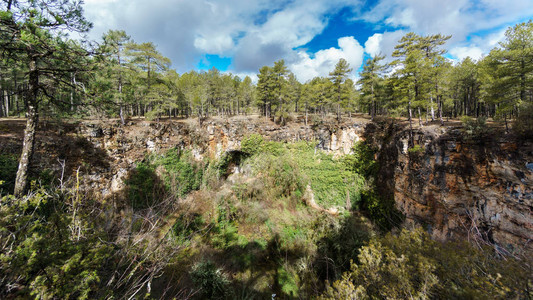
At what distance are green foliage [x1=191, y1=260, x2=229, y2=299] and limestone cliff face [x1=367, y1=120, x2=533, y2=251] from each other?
10917 mm

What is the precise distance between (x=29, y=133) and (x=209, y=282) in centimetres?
897

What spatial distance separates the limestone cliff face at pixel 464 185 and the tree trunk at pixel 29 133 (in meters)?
14.8

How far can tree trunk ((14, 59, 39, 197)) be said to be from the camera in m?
4.66

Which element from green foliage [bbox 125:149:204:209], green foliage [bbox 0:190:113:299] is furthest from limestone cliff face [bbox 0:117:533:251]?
green foliage [bbox 0:190:113:299]

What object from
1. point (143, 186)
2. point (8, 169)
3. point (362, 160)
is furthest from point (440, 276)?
point (8, 169)

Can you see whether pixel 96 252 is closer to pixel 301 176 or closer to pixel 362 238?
pixel 362 238

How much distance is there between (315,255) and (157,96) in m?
19.1

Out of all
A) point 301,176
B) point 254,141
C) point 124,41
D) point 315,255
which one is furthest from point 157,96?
point 315,255

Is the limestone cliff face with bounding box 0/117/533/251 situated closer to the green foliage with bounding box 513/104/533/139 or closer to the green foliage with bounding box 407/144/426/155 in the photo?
the green foliage with bounding box 407/144/426/155

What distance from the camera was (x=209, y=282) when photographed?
861 cm

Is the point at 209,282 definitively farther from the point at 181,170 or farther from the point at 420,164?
the point at 420,164

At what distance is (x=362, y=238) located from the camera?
34.8 feet

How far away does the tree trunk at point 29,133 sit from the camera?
→ 4.66 metres

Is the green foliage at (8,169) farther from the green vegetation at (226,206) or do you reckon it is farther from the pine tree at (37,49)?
the pine tree at (37,49)
